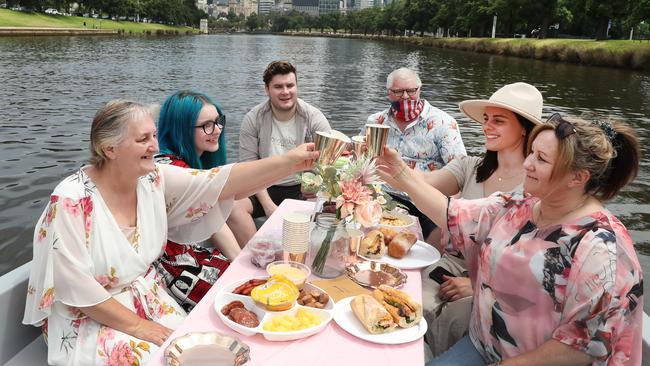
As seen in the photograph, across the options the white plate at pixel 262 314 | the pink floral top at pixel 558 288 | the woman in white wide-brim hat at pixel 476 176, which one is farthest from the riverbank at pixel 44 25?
the pink floral top at pixel 558 288

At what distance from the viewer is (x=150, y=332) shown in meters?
2.22

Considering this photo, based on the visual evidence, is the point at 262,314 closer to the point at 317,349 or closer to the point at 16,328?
the point at 317,349

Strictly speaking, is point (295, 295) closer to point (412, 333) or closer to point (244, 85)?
point (412, 333)

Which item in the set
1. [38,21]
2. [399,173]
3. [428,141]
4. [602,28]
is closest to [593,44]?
[602,28]

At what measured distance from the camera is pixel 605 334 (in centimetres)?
180

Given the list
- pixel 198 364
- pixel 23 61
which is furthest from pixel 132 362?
pixel 23 61

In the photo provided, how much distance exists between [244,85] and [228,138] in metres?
10.0

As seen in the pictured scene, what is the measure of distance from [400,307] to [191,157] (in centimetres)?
187

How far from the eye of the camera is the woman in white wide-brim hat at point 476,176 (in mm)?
2639

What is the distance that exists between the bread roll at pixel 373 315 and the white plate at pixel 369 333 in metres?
0.02

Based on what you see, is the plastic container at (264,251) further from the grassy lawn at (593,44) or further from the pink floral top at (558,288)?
the grassy lawn at (593,44)

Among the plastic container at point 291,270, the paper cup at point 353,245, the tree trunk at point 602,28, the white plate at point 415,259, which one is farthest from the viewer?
the tree trunk at point 602,28

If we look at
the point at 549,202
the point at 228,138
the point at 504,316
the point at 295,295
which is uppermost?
the point at 549,202

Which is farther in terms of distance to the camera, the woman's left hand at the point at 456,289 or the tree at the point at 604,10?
the tree at the point at 604,10
